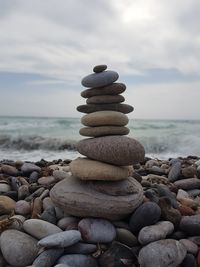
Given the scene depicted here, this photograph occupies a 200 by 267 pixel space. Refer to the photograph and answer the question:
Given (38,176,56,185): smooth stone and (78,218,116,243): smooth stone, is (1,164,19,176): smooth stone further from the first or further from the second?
(78,218,116,243): smooth stone

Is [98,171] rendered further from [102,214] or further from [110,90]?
[110,90]

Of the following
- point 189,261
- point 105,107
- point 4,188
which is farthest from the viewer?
point 4,188

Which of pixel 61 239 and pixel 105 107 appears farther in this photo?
pixel 105 107

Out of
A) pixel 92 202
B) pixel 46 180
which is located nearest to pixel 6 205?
pixel 46 180

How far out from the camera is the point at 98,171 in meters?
4.32

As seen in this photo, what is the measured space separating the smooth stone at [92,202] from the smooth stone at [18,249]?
0.57 m

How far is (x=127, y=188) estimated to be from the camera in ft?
14.6

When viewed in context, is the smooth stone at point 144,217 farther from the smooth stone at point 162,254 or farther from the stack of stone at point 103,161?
the smooth stone at point 162,254

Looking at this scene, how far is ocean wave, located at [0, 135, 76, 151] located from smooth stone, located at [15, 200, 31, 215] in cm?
1316

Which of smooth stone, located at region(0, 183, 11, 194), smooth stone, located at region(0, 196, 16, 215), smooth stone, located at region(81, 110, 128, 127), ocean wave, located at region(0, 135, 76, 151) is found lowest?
Result: ocean wave, located at region(0, 135, 76, 151)

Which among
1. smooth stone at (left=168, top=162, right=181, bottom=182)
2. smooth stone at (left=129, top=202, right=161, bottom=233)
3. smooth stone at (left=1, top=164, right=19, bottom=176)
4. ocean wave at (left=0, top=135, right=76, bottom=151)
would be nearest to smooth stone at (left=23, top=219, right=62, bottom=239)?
smooth stone at (left=129, top=202, right=161, bottom=233)

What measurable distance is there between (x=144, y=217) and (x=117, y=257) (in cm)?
61

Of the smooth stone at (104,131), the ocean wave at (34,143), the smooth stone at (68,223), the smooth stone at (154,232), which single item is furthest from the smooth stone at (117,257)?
the ocean wave at (34,143)

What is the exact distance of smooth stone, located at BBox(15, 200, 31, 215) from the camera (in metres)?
4.82
